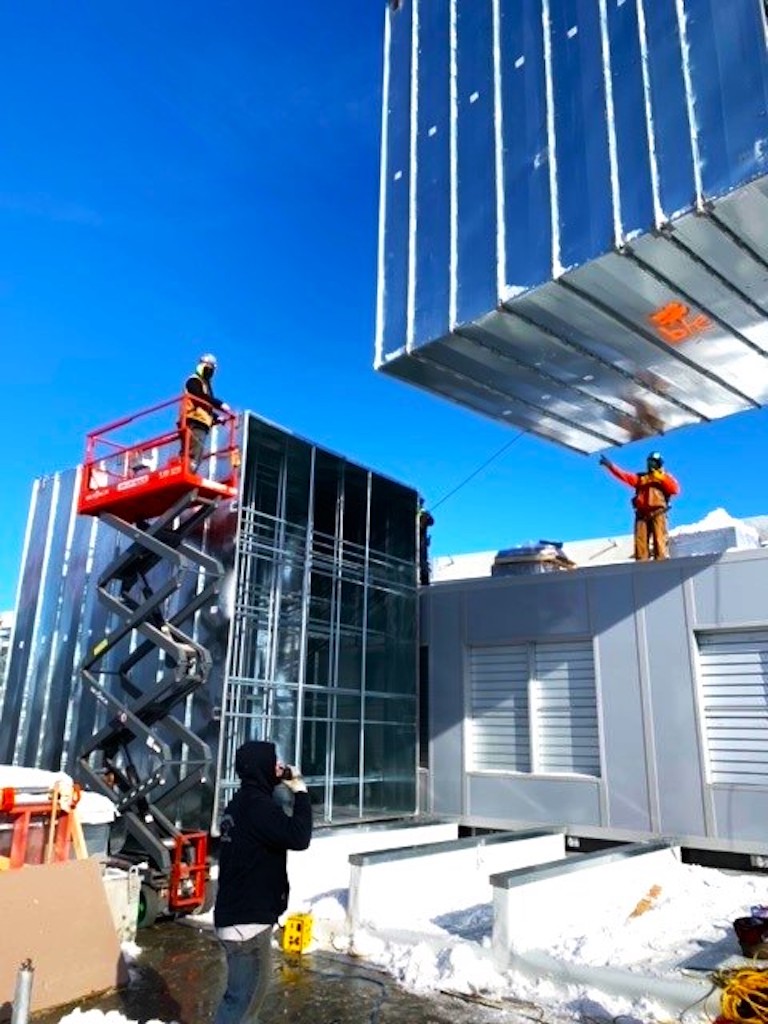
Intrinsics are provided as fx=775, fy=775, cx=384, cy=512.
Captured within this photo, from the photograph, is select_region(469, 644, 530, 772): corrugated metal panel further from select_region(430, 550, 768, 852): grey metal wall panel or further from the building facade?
the building facade

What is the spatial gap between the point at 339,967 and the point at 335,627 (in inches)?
239

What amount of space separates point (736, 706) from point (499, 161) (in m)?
7.84

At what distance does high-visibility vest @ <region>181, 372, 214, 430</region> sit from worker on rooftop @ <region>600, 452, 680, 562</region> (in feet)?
22.5

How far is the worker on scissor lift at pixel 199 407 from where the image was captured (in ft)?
33.9

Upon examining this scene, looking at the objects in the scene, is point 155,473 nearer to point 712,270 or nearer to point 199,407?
point 199,407

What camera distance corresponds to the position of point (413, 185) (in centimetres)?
935

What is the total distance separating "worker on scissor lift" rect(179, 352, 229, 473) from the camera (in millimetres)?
10320

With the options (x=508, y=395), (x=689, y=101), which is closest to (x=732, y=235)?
(x=689, y=101)

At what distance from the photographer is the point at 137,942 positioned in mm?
7867

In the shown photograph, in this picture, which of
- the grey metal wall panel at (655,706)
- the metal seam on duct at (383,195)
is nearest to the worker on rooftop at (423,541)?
the grey metal wall panel at (655,706)

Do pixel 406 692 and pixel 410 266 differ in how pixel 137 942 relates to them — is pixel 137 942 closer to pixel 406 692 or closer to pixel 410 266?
pixel 406 692

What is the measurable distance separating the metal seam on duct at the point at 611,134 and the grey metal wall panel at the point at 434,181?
196 cm

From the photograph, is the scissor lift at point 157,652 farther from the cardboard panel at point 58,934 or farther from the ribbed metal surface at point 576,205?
the ribbed metal surface at point 576,205

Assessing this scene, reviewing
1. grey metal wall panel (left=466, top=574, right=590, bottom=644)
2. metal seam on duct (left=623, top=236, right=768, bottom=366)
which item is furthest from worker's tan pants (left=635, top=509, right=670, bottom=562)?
metal seam on duct (left=623, top=236, right=768, bottom=366)
